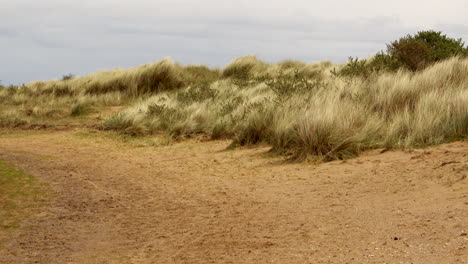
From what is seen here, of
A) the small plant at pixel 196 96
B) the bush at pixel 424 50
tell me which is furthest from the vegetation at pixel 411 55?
the small plant at pixel 196 96

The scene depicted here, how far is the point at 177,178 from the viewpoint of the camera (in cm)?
916

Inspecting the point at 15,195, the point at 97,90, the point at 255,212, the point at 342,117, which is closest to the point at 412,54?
the point at 342,117

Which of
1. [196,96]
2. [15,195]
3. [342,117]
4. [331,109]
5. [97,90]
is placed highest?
[331,109]

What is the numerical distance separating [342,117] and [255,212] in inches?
144

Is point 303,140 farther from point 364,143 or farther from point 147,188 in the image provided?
point 147,188

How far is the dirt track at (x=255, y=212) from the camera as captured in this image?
5.12 metres

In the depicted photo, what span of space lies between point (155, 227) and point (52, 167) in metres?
4.59

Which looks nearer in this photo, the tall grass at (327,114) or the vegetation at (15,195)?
the vegetation at (15,195)

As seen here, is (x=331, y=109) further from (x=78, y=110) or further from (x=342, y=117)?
(x=78, y=110)

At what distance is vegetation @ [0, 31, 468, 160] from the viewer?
9.31 metres

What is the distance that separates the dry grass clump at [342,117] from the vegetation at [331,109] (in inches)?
0.7

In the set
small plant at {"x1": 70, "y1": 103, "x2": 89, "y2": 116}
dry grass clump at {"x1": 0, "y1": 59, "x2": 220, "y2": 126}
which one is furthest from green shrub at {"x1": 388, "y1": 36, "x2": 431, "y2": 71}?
small plant at {"x1": 70, "y1": 103, "x2": 89, "y2": 116}

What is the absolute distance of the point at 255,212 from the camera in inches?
263

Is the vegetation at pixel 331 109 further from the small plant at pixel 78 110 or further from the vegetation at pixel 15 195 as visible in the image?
the vegetation at pixel 15 195
